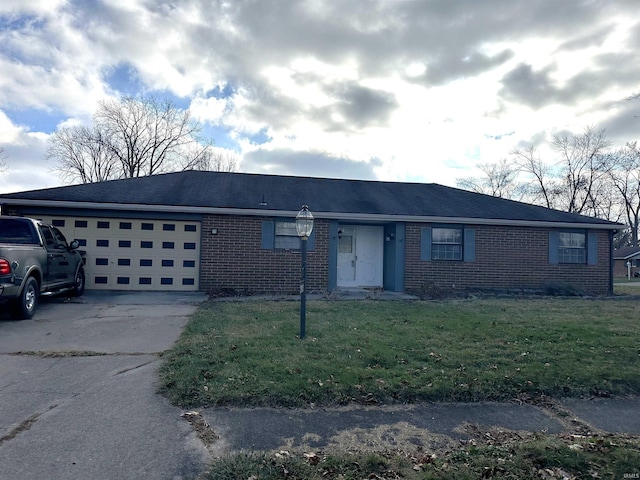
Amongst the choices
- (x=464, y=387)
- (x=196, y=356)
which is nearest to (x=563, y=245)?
(x=464, y=387)

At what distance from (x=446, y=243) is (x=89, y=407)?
11331 millimetres

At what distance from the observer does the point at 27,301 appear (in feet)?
24.4

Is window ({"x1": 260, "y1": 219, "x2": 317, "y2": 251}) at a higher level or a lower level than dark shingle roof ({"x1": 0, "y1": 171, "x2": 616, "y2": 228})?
lower

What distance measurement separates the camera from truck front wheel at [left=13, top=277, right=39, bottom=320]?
23.7 ft

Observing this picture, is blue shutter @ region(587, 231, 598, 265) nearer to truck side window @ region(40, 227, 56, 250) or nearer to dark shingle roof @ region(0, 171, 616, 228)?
dark shingle roof @ region(0, 171, 616, 228)

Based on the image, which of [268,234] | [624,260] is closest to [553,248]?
[268,234]

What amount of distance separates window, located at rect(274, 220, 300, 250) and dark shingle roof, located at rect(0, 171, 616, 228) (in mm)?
516

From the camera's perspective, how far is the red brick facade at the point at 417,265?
464 inches

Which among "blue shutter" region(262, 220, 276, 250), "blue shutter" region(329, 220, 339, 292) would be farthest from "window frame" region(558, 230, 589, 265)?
"blue shutter" region(262, 220, 276, 250)

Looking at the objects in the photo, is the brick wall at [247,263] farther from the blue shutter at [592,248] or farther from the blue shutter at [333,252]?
the blue shutter at [592,248]

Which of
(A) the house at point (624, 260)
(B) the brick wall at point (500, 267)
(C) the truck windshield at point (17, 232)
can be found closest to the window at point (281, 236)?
(B) the brick wall at point (500, 267)

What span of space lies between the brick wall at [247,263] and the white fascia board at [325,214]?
0.36 m

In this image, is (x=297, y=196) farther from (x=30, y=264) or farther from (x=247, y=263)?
(x=30, y=264)

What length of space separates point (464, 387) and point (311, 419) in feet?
5.76
